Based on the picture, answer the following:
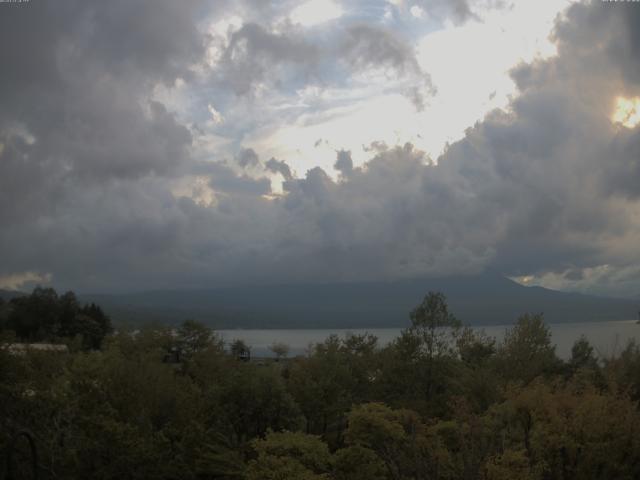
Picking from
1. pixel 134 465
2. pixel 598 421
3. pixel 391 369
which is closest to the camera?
pixel 134 465

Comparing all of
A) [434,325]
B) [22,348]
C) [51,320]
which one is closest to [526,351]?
[434,325]

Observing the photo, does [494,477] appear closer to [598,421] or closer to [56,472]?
[598,421]

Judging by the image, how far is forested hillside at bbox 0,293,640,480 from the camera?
711 inches

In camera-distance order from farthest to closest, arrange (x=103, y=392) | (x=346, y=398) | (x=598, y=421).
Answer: (x=346, y=398) < (x=103, y=392) < (x=598, y=421)

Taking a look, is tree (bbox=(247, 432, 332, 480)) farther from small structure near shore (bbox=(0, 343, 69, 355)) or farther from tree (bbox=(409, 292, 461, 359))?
tree (bbox=(409, 292, 461, 359))

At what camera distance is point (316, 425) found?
3225cm

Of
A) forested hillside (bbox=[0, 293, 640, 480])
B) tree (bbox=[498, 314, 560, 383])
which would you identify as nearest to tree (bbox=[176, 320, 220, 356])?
forested hillside (bbox=[0, 293, 640, 480])

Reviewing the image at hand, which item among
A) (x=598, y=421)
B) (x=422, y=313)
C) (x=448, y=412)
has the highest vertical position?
(x=422, y=313)

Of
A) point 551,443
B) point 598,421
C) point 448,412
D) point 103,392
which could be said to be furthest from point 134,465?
point 448,412

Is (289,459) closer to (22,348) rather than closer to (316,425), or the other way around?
(316,425)

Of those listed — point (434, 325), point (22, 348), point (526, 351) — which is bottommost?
point (22, 348)

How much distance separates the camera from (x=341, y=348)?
42938mm

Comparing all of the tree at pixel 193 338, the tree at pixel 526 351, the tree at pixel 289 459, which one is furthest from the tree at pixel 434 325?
the tree at pixel 193 338

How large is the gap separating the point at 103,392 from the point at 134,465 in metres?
4.79
